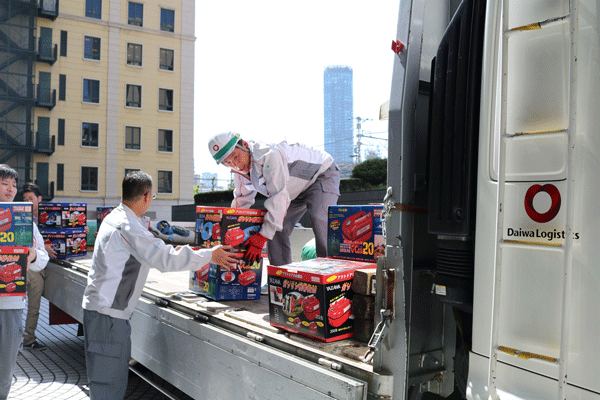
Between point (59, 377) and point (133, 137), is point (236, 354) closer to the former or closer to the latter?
point (59, 377)

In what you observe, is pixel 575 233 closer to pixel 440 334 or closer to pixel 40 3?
pixel 440 334

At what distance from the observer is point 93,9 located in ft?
113

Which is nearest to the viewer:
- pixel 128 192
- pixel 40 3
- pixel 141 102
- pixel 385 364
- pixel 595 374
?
pixel 595 374

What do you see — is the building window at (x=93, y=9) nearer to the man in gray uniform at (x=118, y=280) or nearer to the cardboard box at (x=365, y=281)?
the man in gray uniform at (x=118, y=280)

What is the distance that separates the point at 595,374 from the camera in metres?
1.53

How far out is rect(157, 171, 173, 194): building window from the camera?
1420 inches

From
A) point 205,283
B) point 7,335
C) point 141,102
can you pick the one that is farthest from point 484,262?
point 141,102

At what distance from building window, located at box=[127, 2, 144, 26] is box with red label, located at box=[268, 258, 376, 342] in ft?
121

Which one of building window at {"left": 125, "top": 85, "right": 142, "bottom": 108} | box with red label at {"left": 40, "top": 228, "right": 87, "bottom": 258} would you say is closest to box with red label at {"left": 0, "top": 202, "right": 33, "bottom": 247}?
box with red label at {"left": 40, "top": 228, "right": 87, "bottom": 258}

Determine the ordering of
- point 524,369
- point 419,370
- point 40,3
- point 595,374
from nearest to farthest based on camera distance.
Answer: point 595,374 < point 524,369 < point 419,370 < point 40,3

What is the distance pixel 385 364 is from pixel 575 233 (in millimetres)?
925

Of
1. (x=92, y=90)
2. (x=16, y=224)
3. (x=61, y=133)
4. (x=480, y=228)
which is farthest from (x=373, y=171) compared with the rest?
(x=61, y=133)


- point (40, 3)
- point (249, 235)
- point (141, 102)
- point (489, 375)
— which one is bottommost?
point (489, 375)

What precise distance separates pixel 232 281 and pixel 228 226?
44 cm
